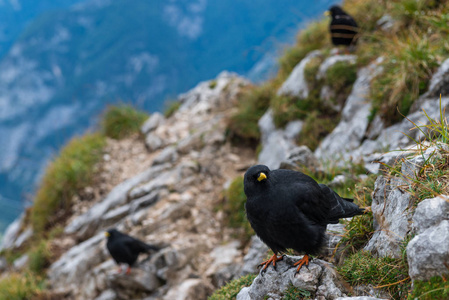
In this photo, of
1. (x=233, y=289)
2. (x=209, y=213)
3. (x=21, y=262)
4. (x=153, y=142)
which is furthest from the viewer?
(x=153, y=142)

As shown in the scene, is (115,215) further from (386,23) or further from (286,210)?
(386,23)

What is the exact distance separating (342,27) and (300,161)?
3533 mm

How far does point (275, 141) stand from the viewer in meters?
7.83

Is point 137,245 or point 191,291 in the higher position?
point 137,245

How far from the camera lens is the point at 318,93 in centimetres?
765

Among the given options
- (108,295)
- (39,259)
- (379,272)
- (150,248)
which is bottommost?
Answer: (108,295)

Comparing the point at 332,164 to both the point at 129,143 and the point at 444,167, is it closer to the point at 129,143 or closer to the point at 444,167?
A: the point at 444,167

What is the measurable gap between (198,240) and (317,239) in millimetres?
3966

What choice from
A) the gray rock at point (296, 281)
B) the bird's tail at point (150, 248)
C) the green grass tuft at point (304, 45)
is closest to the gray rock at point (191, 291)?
the bird's tail at point (150, 248)

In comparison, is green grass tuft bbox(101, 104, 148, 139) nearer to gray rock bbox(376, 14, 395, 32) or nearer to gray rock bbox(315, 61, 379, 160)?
gray rock bbox(315, 61, 379, 160)

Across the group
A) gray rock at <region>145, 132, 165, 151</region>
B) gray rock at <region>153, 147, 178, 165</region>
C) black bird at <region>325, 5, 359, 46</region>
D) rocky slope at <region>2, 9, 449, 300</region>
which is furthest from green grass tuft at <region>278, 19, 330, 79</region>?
gray rock at <region>145, 132, 165, 151</region>

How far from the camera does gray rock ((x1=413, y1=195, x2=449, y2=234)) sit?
243 cm

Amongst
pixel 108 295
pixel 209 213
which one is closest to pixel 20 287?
pixel 108 295

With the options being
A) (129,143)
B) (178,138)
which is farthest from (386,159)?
(129,143)
